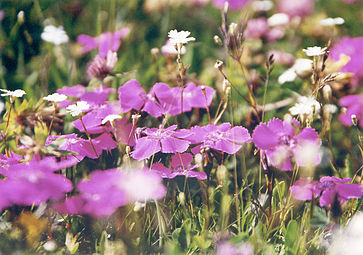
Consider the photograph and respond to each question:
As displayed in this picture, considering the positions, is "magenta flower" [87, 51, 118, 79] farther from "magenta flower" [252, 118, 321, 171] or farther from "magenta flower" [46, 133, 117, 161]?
"magenta flower" [252, 118, 321, 171]

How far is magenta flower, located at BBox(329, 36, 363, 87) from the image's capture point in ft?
4.28

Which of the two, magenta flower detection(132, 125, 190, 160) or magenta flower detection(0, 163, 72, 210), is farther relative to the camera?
magenta flower detection(132, 125, 190, 160)

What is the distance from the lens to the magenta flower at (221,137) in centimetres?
84

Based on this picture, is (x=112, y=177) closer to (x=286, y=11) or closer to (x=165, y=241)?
(x=165, y=241)

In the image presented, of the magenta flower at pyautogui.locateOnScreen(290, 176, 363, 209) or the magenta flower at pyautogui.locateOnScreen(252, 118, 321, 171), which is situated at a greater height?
the magenta flower at pyautogui.locateOnScreen(252, 118, 321, 171)

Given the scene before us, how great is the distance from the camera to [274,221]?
84 cm

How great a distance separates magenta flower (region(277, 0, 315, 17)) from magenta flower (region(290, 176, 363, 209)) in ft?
4.60

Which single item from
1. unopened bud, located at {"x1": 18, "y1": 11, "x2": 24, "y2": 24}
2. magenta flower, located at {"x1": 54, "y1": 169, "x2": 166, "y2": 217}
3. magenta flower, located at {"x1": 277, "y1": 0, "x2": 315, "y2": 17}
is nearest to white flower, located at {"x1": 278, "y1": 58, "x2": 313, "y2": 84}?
magenta flower, located at {"x1": 54, "y1": 169, "x2": 166, "y2": 217}

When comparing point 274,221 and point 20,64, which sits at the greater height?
point 20,64

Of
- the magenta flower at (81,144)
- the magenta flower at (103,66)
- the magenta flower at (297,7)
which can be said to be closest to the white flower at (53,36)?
the magenta flower at (103,66)

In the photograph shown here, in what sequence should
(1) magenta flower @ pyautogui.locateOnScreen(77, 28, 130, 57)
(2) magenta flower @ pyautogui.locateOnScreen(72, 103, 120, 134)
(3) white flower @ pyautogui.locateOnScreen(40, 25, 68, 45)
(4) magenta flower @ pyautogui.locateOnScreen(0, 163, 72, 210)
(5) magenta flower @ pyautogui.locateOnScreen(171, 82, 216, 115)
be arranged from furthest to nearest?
(3) white flower @ pyautogui.locateOnScreen(40, 25, 68, 45) → (1) magenta flower @ pyautogui.locateOnScreen(77, 28, 130, 57) → (5) magenta flower @ pyautogui.locateOnScreen(171, 82, 216, 115) → (2) magenta flower @ pyautogui.locateOnScreen(72, 103, 120, 134) → (4) magenta flower @ pyautogui.locateOnScreen(0, 163, 72, 210)

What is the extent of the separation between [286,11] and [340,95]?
95 cm

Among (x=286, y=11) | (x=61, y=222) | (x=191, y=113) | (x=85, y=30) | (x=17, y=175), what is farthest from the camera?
(x=286, y=11)

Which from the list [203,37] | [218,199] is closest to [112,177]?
[218,199]
